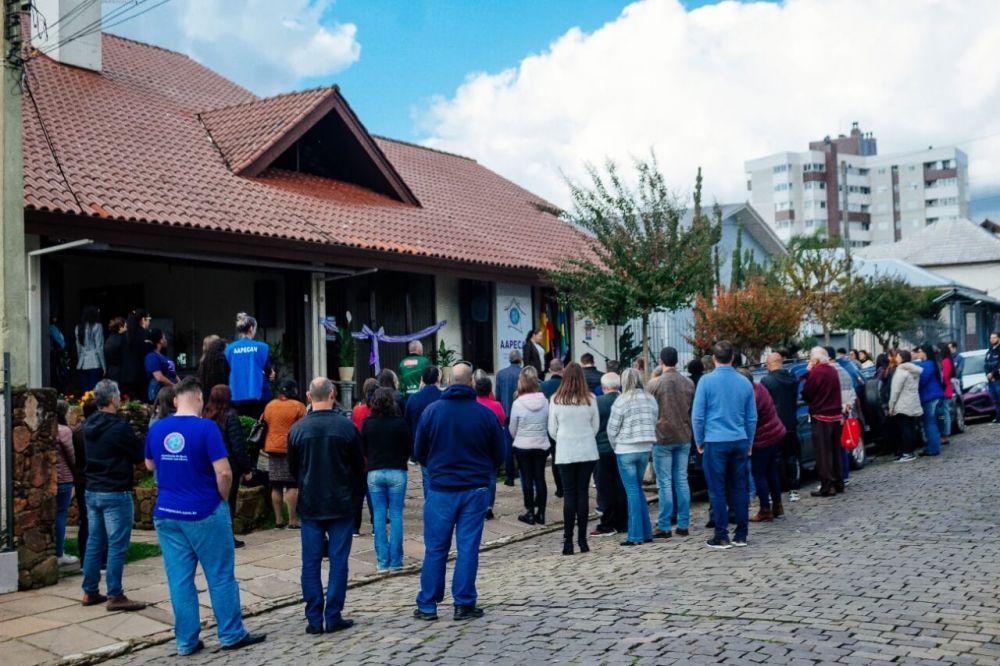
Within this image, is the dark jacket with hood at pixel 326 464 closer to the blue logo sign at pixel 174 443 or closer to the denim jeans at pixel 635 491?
the blue logo sign at pixel 174 443

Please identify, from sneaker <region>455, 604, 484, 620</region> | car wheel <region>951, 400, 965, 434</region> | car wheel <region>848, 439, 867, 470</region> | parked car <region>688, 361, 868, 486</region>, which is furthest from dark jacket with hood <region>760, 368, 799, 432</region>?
car wheel <region>951, 400, 965, 434</region>

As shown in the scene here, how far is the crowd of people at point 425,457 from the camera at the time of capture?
6703 millimetres

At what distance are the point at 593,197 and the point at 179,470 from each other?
9.47 meters

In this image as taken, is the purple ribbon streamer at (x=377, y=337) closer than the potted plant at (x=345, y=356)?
No

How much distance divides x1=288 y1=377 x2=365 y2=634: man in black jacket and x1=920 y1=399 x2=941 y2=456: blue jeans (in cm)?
1157

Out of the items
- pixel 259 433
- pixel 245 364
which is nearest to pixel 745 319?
pixel 245 364

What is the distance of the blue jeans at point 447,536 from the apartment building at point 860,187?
100 m

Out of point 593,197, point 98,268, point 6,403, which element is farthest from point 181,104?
point 6,403

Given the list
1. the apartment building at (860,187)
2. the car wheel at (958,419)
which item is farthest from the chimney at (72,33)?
the apartment building at (860,187)

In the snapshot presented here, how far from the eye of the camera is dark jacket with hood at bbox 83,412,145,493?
7699 mm

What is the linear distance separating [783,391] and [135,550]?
24.6 ft

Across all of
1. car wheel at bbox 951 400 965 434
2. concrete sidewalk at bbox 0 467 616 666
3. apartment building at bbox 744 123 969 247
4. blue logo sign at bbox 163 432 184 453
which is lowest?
concrete sidewalk at bbox 0 467 616 666

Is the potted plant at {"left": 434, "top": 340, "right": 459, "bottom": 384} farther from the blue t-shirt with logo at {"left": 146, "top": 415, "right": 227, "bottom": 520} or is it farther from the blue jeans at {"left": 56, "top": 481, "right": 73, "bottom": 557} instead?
the blue t-shirt with logo at {"left": 146, "top": 415, "right": 227, "bottom": 520}

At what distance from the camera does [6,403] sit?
27.9 feet
